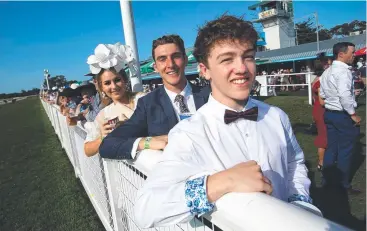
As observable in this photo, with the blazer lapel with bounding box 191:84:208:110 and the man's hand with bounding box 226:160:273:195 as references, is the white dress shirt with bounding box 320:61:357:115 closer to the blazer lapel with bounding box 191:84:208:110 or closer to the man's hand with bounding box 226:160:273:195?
the blazer lapel with bounding box 191:84:208:110

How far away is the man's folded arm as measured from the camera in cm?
201

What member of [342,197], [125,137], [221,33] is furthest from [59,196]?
[221,33]

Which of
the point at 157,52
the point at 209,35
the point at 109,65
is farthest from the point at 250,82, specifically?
the point at 109,65

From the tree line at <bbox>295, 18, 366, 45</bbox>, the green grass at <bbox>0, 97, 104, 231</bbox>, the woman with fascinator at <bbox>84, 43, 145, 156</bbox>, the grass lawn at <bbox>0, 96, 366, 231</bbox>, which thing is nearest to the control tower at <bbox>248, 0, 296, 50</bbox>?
the tree line at <bbox>295, 18, 366, 45</bbox>

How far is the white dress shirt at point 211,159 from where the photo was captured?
3.74 feet

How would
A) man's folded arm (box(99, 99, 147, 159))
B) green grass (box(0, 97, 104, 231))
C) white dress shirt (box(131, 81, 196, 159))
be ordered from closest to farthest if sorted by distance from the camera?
man's folded arm (box(99, 99, 147, 159)) < white dress shirt (box(131, 81, 196, 159)) < green grass (box(0, 97, 104, 231))

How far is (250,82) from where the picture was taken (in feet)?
4.67

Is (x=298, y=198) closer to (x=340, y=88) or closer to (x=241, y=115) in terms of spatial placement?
(x=241, y=115)

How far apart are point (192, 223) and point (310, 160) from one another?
15.0 ft

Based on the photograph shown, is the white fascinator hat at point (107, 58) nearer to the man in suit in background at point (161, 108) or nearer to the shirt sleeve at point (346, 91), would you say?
the man in suit in background at point (161, 108)

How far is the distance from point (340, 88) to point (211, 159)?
11.0ft

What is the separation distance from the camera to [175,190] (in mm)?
1139

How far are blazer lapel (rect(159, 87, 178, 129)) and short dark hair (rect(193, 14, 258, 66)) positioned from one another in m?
0.80

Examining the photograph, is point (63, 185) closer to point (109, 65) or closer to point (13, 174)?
point (13, 174)
